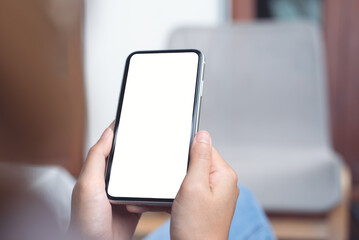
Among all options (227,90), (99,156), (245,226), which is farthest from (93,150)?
(227,90)

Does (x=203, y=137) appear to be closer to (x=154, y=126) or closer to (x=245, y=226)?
(x=154, y=126)

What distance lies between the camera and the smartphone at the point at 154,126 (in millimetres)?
173

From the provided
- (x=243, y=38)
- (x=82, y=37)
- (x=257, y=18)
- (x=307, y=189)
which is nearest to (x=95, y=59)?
(x=82, y=37)

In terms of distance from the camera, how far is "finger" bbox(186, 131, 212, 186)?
164 mm

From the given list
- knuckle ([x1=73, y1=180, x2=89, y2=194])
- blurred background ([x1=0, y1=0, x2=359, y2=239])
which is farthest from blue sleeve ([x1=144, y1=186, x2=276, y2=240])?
knuckle ([x1=73, y1=180, x2=89, y2=194])

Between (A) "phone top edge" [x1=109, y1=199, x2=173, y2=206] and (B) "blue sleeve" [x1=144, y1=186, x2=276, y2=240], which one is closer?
(A) "phone top edge" [x1=109, y1=199, x2=173, y2=206]

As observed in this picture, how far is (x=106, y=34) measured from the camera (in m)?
0.19

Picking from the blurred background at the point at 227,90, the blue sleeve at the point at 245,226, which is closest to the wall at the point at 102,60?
the blurred background at the point at 227,90

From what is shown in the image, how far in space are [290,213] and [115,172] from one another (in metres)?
0.48

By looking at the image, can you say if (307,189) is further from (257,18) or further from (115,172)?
Answer: (257,18)

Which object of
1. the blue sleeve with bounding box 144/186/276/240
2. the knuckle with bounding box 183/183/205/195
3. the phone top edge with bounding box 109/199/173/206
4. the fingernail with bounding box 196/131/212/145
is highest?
the fingernail with bounding box 196/131/212/145

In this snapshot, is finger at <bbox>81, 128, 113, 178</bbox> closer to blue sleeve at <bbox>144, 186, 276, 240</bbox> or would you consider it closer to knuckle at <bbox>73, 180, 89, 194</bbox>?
knuckle at <bbox>73, 180, 89, 194</bbox>

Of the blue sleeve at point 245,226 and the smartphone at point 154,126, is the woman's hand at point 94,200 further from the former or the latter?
the blue sleeve at point 245,226

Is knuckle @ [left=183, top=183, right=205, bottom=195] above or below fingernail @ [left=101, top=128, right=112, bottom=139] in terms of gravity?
below
